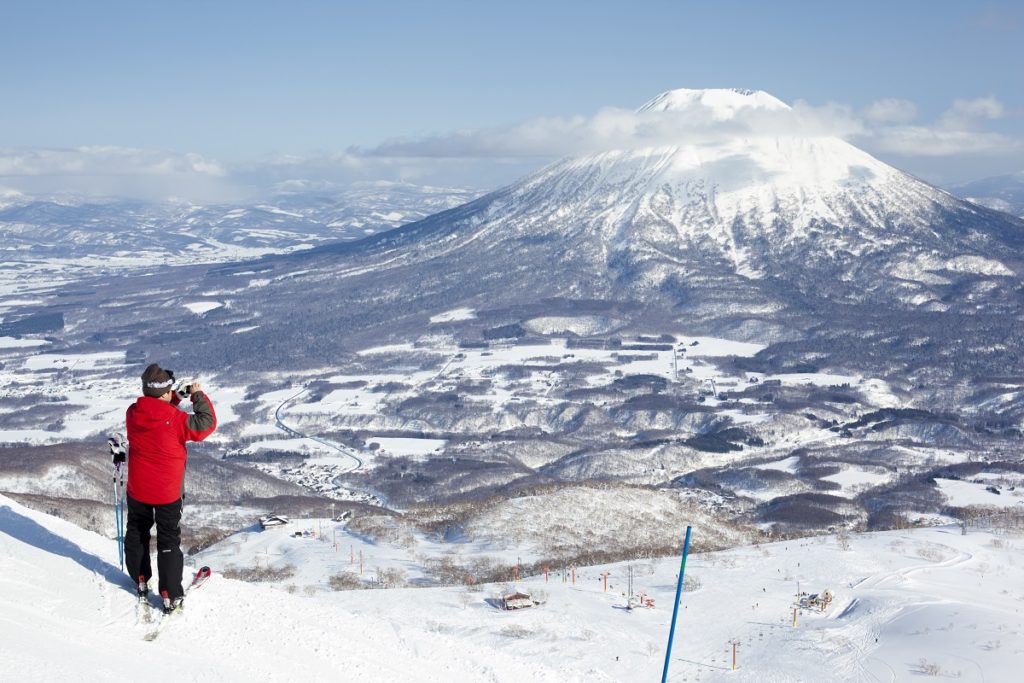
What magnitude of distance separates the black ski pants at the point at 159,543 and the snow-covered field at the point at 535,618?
18.1 inches

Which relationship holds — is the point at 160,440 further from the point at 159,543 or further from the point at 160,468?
the point at 159,543

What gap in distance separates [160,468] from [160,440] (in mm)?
347

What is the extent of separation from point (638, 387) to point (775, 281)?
2748 inches

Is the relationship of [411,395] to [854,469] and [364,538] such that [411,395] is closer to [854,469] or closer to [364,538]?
[854,469]

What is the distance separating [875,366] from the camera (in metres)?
135

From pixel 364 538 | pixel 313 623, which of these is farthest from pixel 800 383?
pixel 313 623

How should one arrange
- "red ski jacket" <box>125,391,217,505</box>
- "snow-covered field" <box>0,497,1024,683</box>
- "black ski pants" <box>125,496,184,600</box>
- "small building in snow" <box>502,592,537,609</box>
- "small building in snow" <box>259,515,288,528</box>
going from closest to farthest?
1. "red ski jacket" <box>125,391,217,505</box>
2. "snow-covered field" <box>0,497,1024,683</box>
3. "black ski pants" <box>125,496,184,600</box>
4. "small building in snow" <box>502,592,537,609</box>
5. "small building in snow" <box>259,515,288,528</box>

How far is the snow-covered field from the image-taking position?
40.4ft

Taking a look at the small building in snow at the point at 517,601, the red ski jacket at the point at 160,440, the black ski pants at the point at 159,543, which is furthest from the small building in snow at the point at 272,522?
the red ski jacket at the point at 160,440

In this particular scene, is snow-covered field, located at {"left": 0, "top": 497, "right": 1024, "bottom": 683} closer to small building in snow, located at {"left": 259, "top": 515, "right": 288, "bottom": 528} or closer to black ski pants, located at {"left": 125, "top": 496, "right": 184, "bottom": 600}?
black ski pants, located at {"left": 125, "top": 496, "right": 184, "bottom": 600}

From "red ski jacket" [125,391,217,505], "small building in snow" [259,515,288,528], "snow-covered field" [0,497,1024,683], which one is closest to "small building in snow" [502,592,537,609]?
"snow-covered field" [0,497,1024,683]

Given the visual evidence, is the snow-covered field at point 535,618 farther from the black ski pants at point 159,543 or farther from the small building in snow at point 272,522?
the small building in snow at point 272,522

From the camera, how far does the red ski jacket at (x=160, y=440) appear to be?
12.1 metres

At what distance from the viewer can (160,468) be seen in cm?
1240
